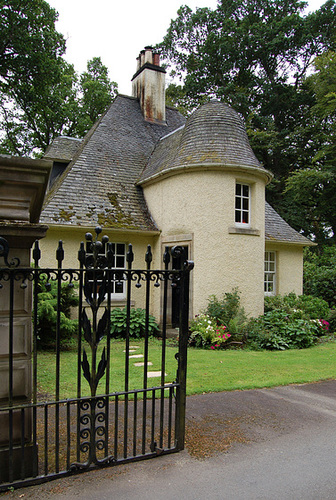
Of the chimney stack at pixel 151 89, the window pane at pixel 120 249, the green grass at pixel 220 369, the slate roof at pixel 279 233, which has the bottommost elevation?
the green grass at pixel 220 369

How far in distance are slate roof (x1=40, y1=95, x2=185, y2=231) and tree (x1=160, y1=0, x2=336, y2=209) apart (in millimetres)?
12285

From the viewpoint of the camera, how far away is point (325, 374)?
678 centimetres

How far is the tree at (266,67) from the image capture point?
2595 cm

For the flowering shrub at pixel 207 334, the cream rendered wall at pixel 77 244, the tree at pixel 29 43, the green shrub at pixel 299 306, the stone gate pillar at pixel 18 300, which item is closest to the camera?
the stone gate pillar at pixel 18 300

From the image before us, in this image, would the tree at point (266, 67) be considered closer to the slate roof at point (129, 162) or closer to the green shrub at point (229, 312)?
the slate roof at point (129, 162)

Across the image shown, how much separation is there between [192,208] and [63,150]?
7.52m

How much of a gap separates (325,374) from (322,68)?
20907 millimetres

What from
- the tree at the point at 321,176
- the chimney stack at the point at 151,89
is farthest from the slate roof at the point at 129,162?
the tree at the point at 321,176

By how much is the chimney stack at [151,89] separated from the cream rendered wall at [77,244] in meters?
7.25

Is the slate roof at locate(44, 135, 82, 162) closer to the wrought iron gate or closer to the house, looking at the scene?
the house

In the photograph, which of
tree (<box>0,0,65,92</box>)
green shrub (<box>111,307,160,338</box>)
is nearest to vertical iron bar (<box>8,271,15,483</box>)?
green shrub (<box>111,307,160,338</box>)

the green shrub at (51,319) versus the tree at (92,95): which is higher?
the tree at (92,95)

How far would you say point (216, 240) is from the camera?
1066cm

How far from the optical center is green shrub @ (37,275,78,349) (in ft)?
26.1
